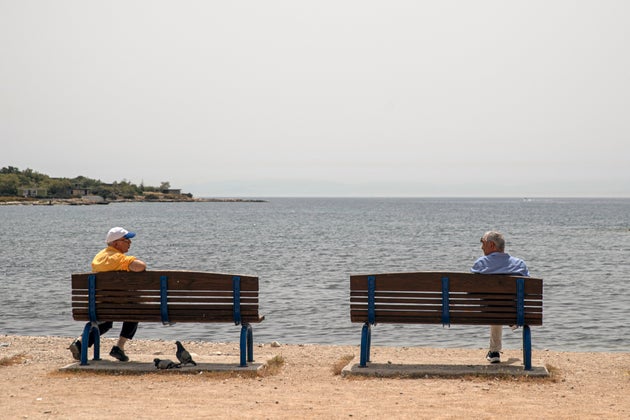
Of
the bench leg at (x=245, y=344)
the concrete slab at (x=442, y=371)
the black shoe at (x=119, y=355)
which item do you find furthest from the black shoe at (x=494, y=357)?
the black shoe at (x=119, y=355)

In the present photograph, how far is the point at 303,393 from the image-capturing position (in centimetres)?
833

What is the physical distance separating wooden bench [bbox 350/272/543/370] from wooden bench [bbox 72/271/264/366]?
1.33 metres

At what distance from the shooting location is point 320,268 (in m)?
36.5

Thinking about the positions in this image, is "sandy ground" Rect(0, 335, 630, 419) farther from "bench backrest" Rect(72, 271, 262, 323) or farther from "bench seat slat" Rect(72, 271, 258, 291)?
"bench seat slat" Rect(72, 271, 258, 291)

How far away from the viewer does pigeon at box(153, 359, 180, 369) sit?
9500 mm

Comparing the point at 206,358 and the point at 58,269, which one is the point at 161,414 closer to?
the point at 206,358

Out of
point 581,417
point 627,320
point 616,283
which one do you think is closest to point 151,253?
point 616,283

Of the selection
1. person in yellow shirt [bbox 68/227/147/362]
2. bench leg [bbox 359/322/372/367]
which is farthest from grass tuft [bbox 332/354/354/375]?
person in yellow shirt [bbox 68/227/147/362]

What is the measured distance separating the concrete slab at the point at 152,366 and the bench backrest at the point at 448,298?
1.57m

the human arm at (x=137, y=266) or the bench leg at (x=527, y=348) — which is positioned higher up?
the human arm at (x=137, y=266)

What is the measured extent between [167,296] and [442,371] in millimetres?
3298

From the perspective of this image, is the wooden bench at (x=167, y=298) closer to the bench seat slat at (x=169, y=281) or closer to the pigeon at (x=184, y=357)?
the bench seat slat at (x=169, y=281)

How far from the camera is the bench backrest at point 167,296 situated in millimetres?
9391

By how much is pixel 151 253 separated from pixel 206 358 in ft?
142
